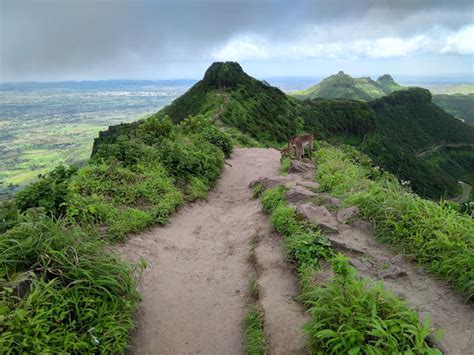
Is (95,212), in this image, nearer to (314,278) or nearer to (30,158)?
(314,278)

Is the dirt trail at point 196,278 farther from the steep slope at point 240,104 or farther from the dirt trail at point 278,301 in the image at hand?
the steep slope at point 240,104

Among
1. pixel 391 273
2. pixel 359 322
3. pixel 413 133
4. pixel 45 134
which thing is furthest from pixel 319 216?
pixel 413 133

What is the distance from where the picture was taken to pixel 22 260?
164 inches

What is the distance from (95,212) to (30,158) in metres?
68.3

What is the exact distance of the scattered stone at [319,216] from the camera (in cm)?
627

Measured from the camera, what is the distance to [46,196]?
6.46 metres

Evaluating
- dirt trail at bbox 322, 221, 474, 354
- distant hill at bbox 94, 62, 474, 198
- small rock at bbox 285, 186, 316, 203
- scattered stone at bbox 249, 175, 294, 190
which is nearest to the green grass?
dirt trail at bbox 322, 221, 474, 354

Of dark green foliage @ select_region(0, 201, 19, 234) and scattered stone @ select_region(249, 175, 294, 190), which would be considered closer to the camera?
dark green foliage @ select_region(0, 201, 19, 234)

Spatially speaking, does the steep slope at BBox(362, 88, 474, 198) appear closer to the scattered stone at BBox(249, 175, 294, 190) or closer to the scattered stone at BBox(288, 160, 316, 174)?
the scattered stone at BBox(288, 160, 316, 174)

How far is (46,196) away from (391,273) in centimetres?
602

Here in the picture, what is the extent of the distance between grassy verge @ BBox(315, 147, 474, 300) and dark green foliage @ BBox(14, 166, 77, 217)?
18.9 ft

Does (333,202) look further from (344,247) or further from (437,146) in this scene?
(437,146)

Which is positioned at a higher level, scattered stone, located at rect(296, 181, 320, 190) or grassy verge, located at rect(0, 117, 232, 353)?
grassy verge, located at rect(0, 117, 232, 353)

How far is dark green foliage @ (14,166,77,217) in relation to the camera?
6148 millimetres
